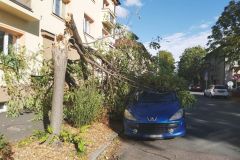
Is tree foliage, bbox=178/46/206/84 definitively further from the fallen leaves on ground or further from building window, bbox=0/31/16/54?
the fallen leaves on ground

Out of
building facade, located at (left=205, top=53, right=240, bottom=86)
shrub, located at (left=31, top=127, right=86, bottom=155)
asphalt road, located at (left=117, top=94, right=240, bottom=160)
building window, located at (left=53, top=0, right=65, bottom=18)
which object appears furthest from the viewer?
building facade, located at (left=205, top=53, right=240, bottom=86)

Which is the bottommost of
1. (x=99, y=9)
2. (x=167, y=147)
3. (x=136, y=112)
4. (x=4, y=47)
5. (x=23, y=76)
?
(x=167, y=147)

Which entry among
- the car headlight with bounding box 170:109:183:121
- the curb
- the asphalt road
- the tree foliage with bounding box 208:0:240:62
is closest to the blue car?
the car headlight with bounding box 170:109:183:121

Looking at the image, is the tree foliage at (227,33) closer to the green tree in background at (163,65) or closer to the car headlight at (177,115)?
the green tree in background at (163,65)

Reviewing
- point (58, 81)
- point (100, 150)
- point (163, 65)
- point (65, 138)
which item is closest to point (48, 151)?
point (65, 138)

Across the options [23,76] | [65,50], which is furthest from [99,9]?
[65,50]

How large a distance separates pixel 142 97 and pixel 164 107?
4.15 feet

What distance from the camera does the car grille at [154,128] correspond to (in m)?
9.99

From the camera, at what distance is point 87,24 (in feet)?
84.3

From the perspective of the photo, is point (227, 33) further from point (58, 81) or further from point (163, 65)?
point (58, 81)

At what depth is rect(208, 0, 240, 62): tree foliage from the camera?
3433cm

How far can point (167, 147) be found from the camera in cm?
920

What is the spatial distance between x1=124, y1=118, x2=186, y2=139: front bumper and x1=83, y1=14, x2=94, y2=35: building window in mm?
15283

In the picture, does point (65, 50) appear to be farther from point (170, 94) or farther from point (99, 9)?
point (99, 9)
